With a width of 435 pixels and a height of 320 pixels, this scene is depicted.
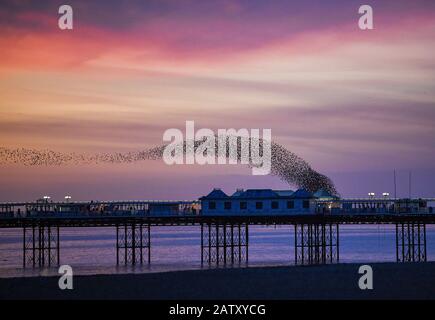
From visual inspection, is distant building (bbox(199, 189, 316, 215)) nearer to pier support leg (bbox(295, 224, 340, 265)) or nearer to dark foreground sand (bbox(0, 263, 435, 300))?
pier support leg (bbox(295, 224, 340, 265))

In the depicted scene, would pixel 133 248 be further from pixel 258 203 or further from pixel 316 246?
pixel 316 246

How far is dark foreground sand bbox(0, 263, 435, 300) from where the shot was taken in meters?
36.0

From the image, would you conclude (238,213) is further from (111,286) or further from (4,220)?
(111,286)

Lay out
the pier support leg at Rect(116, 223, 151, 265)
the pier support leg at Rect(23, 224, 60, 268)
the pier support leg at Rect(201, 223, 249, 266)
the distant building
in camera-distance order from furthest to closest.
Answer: the distant building < the pier support leg at Rect(116, 223, 151, 265) < the pier support leg at Rect(201, 223, 249, 266) < the pier support leg at Rect(23, 224, 60, 268)

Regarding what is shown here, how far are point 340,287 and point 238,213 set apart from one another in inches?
1490

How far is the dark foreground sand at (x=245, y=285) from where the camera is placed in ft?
118

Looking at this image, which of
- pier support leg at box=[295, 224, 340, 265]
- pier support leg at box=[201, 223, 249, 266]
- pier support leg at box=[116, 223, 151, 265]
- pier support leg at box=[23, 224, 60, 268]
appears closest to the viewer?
pier support leg at box=[295, 224, 340, 265]

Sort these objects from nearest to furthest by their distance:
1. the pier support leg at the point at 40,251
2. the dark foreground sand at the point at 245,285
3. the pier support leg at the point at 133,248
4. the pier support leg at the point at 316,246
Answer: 1. the dark foreground sand at the point at 245,285
2. the pier support leg at the point at 316,246
3. the pier support leg at the point at 40,251
4. the pier support leg at the point at 133,248

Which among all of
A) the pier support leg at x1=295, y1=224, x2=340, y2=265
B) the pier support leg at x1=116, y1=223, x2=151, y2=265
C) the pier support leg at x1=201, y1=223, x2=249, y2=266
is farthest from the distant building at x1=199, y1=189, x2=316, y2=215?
the pier support leg at x1=116, y1=223, x2=151, y2=265

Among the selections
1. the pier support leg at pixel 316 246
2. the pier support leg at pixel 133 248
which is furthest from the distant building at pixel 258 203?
the pier support leg at pixel 133 248

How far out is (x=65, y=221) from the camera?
76750 mm

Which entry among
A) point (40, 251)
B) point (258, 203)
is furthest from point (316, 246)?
point (40, 251)

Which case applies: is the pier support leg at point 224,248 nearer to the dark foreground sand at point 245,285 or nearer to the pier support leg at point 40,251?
the pier support leg at point 40,251

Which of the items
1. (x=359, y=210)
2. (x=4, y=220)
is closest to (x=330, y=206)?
(x=359, y=210)
